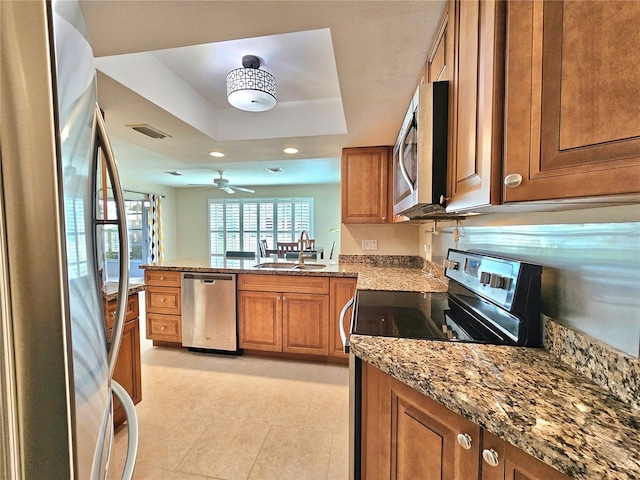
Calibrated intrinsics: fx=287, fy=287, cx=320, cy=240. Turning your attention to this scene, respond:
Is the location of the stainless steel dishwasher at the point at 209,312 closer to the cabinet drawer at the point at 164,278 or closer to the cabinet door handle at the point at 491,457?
the cabinet drawer at the point at 164,278

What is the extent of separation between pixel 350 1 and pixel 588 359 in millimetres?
1255

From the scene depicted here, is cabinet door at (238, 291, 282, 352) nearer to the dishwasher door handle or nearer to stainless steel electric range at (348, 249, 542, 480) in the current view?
the dishwasher door handle

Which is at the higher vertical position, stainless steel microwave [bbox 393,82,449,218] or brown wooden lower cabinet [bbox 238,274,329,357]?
stainless steel microwave [bbox 393,82,449,218]

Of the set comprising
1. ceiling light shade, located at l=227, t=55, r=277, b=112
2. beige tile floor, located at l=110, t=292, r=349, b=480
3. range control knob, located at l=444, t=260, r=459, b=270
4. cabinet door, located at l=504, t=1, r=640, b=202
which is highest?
ceiling light shade, located at l=227, t=55, r=277, b=112

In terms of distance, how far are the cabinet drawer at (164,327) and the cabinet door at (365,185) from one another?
1.96m

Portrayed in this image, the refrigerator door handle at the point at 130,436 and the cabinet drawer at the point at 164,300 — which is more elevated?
the refrigerator door handle at the point at 130,436

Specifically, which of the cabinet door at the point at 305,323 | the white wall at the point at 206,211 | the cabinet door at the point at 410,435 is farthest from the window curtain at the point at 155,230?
the cabinet door at the point at 410,435

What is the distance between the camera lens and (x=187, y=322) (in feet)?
9.27

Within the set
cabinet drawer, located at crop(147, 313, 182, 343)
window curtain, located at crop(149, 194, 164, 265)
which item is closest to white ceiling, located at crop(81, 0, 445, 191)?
cabinet drawer, located at crop(147, 313, 182, 343)

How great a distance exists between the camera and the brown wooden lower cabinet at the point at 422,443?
55cm

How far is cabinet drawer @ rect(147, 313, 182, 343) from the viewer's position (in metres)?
2.86

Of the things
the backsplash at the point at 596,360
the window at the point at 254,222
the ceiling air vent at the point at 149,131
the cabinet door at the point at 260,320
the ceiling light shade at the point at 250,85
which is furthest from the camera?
the window at the point at 254,222

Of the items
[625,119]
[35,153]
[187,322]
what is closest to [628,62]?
[625,119]

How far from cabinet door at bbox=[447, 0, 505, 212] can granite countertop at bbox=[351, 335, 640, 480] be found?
43cm
